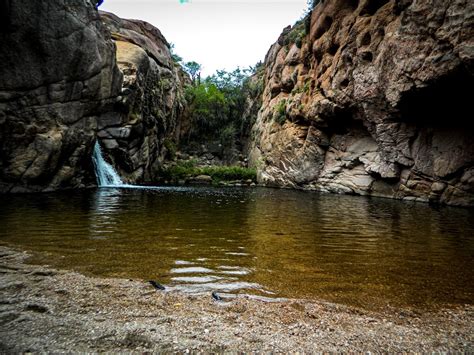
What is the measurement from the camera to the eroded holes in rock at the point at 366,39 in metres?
20.1

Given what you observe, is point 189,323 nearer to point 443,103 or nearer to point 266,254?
point 266,254

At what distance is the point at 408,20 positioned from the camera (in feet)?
50.8

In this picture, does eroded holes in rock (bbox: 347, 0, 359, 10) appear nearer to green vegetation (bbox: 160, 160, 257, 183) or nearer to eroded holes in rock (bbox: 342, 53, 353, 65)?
eroded holes in rock (bbox: 342, 53, 353, 65)

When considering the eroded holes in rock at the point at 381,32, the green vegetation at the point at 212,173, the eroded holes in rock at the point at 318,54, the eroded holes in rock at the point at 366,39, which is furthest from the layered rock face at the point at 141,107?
the eroded holes in rock at the point at 381,32

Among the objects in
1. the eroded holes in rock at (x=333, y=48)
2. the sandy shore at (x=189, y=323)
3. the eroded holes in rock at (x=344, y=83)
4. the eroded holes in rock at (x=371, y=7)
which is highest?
the eroded holes in rock at (x=371, y=7)

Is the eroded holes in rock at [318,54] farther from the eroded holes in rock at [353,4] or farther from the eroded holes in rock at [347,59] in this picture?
the eroded holes in rock at [347,59]

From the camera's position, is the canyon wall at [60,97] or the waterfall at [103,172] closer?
the canyon wall at [60,97]

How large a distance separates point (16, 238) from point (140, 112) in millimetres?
23220

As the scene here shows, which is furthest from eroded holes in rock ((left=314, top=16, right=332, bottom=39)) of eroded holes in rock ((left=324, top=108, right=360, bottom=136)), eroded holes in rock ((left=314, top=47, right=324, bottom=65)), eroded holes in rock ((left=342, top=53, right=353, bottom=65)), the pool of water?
the pool of water

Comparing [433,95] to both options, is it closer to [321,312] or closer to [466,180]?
[466,180]

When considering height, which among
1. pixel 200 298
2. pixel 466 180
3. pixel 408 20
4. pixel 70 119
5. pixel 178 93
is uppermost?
pixel 178 93

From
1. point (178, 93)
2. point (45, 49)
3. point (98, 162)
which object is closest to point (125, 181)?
point (98, 162)

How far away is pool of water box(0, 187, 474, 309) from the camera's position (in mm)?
3834

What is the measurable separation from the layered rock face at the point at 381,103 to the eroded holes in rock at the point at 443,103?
4cm
